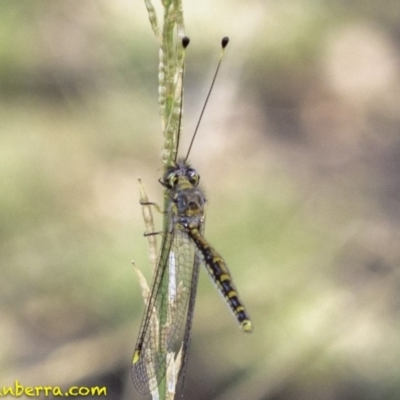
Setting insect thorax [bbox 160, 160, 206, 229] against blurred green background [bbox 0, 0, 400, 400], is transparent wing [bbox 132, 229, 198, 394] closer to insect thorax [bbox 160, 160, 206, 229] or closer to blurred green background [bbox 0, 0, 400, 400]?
insect thorax [bbox 160, 160, 206, 229]

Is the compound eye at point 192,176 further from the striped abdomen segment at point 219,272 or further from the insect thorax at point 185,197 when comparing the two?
the striped abdomen segment at point 219,272

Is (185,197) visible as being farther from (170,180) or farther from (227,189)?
(227,189)

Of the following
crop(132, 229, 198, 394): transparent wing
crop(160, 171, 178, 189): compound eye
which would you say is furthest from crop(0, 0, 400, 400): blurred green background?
crop(132, 229, 198, 394): transparent wing

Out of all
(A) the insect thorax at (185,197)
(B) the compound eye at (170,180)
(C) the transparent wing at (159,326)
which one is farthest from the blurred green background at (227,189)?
(C) the transparent wing at (159,326)

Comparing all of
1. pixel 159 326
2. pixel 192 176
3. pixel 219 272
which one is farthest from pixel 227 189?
pixel 159 326

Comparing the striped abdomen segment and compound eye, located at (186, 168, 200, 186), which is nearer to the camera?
the striped abdomen segment

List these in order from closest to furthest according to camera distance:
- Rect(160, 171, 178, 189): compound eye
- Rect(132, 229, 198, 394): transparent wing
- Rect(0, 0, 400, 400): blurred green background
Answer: Rect(132, 229, 198, 394): transparent wing
Rect(160, 171, 178, 189): compound eye
Rect(0, 0, 400, 400): blurred green background
